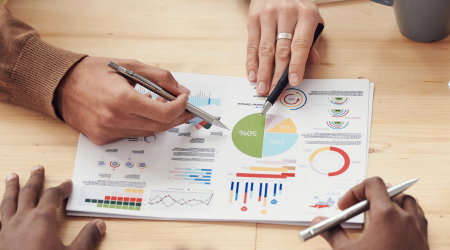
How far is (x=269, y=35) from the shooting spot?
0.85 m

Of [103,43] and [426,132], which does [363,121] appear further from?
[103,43]

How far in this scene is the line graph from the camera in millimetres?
700

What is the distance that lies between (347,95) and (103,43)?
24.6 inches

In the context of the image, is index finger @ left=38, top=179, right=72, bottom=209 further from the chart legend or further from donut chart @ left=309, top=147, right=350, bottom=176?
donut chart @ left=309, top=147, right=350, bottom=176

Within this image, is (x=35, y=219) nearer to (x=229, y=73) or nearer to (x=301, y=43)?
(x=229, y=73)

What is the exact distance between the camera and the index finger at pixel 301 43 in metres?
0.79

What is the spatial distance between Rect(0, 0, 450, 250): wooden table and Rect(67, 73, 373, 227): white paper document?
3 centimetres

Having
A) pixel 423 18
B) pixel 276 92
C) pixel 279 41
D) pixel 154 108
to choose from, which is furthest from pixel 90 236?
pixel 423 18

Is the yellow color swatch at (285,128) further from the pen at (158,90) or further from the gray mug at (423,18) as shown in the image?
the gray mug at (423,18)

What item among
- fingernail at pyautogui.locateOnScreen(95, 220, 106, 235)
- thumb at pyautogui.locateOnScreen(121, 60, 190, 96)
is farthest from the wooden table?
thumb at pyautogui.locateOnScreen(121, 60, 190, 96)

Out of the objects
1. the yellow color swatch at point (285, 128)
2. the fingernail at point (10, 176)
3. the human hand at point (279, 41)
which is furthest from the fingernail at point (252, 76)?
the fingernail at point (10, 176)

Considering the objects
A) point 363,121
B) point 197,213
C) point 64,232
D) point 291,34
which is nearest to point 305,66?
point 291,34

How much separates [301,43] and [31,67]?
0.61 meters

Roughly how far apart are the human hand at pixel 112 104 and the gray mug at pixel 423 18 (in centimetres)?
52
